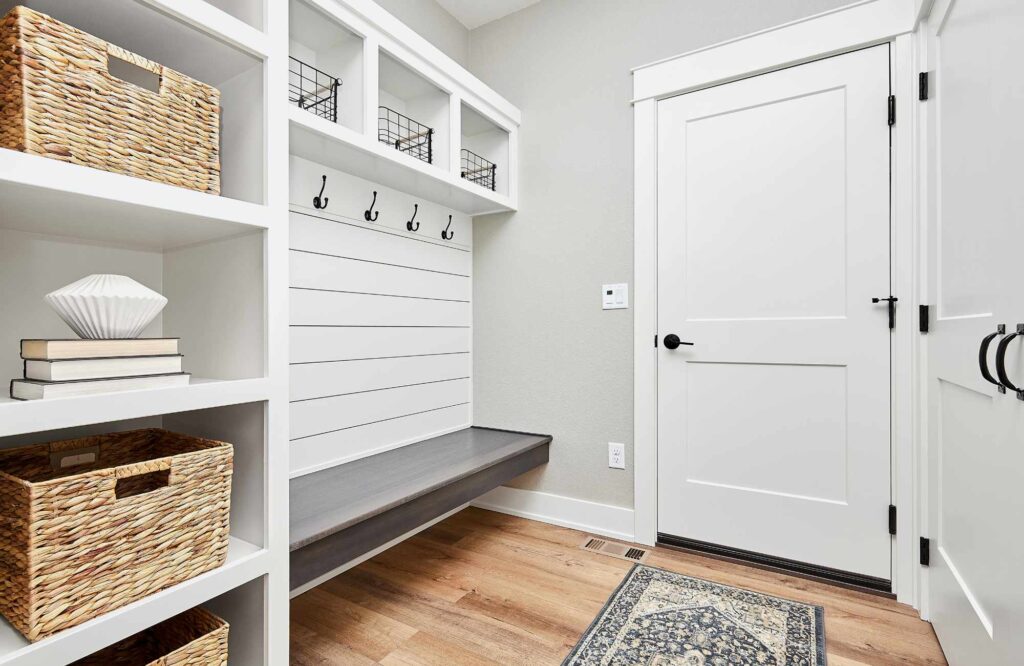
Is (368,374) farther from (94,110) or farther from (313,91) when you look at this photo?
(94,110)

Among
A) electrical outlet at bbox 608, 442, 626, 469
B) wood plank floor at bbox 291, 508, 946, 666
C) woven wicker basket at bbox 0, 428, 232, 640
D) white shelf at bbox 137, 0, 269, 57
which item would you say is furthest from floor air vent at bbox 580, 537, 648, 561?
white shelf at bbox 137, 0, 269, 57

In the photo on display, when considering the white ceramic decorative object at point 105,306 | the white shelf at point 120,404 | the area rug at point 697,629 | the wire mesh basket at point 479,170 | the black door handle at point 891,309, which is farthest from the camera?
the wire mesh basket at point 479,170

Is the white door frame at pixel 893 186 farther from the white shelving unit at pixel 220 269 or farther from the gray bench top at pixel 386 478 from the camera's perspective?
the white shelving unit at pixel 220 269

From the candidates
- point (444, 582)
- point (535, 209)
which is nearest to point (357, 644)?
point (444, 582)

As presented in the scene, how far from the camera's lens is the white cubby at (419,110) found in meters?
2.12

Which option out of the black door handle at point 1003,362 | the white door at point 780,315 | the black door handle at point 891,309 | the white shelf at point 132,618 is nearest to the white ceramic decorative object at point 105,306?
the white shelf at point 132,618

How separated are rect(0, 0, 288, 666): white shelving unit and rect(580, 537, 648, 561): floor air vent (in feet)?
4.63

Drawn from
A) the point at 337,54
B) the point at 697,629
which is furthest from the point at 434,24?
the point at 697,629

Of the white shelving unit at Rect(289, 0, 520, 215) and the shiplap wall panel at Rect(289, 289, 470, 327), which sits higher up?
the white shelving unit at Rect(289, 0, 520, 215)

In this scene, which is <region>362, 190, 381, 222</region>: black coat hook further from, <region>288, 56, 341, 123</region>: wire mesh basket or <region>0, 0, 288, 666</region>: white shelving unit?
<region>0, 0, 288, 666</region>: white shelving unit

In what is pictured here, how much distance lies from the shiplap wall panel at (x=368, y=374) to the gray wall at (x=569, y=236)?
247 mm

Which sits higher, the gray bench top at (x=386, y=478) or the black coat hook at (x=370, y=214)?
the black coat hook at (x=370, y=214)

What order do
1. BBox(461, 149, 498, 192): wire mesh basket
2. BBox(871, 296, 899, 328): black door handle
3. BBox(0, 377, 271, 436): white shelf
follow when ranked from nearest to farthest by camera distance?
BBox(0, 377, 271, 436): white shelf < BBox(871, 296, 899, 328): black door handle < BBox(461, 149, 498, 192): wire mesh basket

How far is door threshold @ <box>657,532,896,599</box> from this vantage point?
1885 mm
